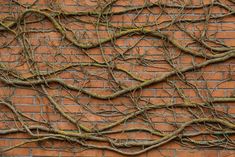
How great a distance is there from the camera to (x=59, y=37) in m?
3.13

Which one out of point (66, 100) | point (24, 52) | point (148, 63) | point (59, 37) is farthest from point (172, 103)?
point (24, 52)

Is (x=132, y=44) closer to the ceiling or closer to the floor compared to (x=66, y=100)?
closer to the ceiling

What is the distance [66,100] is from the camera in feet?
10.2

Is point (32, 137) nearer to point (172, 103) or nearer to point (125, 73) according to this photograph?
point (125, 73)

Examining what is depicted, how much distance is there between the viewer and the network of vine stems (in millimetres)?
3006

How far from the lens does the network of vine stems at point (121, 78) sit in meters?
3.01

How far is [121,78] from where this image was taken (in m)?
3.08

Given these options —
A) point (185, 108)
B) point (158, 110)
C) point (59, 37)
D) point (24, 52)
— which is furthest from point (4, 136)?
point (185, 108)

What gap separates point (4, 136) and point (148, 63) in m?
1.23

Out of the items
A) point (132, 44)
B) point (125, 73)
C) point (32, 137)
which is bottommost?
point (32, 137)

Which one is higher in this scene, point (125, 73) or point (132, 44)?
point (132, 44)

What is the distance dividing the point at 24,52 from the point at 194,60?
1298mm

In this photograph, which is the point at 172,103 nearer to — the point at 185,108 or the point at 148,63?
the point at 185,108

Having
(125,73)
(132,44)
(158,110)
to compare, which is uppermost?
(132,44)
